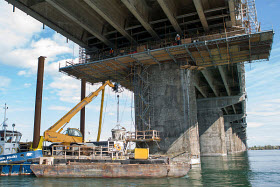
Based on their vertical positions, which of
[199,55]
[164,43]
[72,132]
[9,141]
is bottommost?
[9,141]

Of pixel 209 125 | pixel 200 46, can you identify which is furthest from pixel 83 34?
pixel 209 125

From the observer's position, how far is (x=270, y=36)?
25500 millimetres

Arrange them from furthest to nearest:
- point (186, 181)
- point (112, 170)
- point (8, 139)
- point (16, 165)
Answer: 1. point (8, 139)
2. point (16, 165)
3. point (112, 170)
4. point (186, 181)

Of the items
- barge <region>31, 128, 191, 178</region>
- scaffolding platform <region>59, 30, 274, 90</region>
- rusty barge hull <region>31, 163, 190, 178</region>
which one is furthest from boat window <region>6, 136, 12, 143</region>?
scaffolding platform <region>59, 30, 274, 90</region>

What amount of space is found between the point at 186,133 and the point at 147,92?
7253 mm

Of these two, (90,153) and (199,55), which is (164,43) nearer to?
(199,55)

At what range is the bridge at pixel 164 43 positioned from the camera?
90.8 ft

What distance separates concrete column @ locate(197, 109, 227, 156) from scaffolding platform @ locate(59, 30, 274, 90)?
27.0 metres

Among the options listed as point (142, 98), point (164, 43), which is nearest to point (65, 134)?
point (142, 98)

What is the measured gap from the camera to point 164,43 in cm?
3131

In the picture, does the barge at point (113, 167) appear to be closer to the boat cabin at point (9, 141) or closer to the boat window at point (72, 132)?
the boat window at point (72, 132)

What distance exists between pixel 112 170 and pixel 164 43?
17924mm

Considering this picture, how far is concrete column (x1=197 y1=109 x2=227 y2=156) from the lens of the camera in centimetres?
5575

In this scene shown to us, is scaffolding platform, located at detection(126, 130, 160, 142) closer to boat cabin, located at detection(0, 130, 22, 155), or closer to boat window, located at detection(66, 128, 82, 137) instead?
boat window, located at detection(66, 128, 82, 137)
